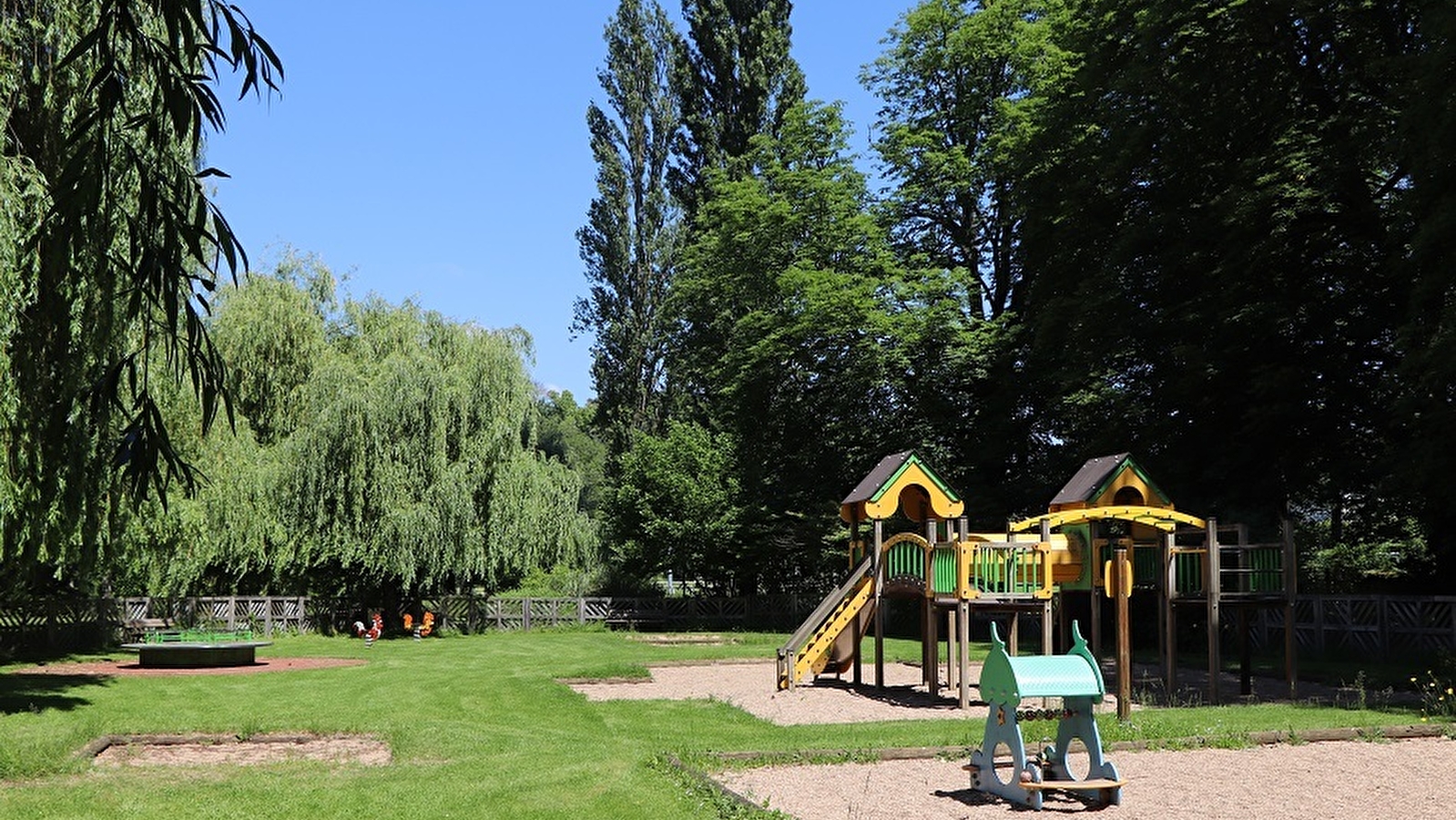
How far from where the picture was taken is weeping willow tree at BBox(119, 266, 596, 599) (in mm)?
31406

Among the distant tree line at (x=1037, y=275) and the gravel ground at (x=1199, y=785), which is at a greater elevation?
the distant tree line at (x=1037, y=275)

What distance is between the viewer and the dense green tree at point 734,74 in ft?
151

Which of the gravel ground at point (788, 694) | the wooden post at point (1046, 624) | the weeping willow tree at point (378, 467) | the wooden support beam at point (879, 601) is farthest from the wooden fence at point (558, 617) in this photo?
the gravel ground at point (788, 694)

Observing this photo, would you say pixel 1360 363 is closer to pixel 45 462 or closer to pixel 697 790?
pixel 697 790

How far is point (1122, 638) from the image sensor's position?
53.3ft

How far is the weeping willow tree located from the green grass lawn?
7625 millimetres

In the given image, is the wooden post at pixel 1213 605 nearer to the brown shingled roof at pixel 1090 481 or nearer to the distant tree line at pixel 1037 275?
the brown shingled roof at pixel 1090 481

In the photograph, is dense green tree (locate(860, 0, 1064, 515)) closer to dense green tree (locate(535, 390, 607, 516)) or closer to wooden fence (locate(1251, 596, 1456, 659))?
wooden fence (locate(1251, 596, 1456, 659))

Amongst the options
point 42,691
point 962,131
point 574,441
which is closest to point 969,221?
point 962,131

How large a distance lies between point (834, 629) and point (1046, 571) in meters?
4.59

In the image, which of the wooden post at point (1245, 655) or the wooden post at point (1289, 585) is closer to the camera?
the wooden post at point (1289, 585)

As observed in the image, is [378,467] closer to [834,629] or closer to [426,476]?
[426,476]

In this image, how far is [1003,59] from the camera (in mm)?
38188

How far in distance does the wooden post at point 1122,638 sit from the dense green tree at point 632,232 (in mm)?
31194
